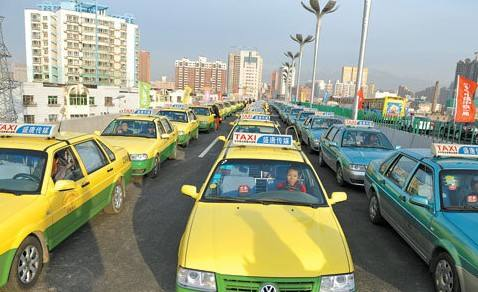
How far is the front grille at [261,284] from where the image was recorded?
304 cm

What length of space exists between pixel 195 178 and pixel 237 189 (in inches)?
197

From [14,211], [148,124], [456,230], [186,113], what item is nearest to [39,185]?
[14,211]

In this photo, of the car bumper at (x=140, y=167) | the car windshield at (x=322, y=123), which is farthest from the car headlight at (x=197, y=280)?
the car windshield at (x=322, y=123)

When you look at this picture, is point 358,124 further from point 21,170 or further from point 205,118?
point 205,118

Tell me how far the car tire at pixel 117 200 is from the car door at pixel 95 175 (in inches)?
8.1

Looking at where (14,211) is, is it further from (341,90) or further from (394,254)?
(341,90)

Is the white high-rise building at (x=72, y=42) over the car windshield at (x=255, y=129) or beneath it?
over

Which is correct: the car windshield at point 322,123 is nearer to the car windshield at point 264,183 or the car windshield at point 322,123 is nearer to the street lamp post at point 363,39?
the street lamp post at point 363,39

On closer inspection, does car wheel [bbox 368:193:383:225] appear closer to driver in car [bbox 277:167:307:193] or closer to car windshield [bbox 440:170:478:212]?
car windshield [bbox 440:170:478:212]

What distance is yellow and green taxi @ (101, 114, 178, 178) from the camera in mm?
8438

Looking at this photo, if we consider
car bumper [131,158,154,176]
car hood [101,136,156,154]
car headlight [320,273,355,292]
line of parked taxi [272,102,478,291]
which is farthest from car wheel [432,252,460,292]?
car hood [101,136,156,154]

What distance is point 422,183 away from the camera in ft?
16.5

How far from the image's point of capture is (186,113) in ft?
52.0

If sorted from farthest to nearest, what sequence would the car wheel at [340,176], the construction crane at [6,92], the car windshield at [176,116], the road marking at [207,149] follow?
the construction crane at [6,92], the car windshield at [176,116], the road marking at [207,149], the car wheel at [340,176]
